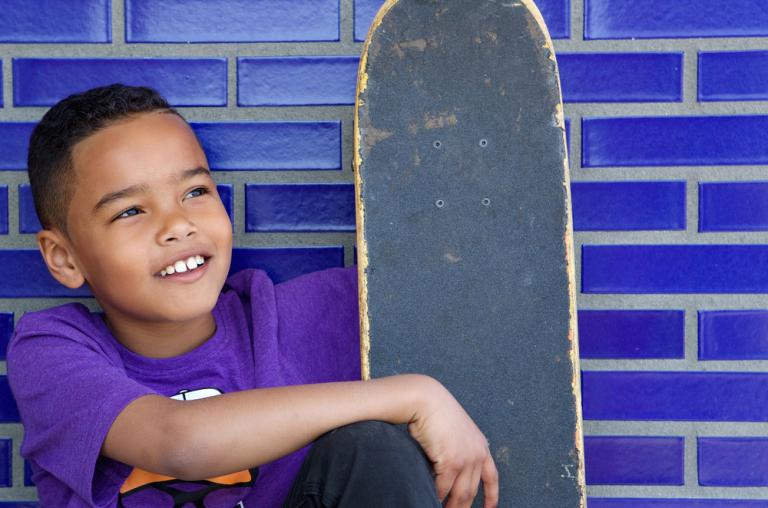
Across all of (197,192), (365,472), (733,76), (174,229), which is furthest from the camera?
(733,76)

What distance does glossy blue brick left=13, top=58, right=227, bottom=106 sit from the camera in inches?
66.8

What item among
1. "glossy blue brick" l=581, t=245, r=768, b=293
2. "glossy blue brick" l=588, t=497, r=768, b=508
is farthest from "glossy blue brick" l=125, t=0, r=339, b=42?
"glossy blue brick" l=588, t=497, r=768, b=508

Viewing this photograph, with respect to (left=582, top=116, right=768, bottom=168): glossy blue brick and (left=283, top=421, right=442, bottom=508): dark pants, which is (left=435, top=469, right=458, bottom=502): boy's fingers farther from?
(left=582, top=116, right=768, bottom=168): glossy blue brick

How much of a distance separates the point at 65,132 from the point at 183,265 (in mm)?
328

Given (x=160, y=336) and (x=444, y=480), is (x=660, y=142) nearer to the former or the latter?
(x=444, y=480)

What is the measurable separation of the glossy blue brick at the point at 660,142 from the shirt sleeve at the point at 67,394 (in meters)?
1.01

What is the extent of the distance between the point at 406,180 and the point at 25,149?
809mm

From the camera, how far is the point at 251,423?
46.1 inches

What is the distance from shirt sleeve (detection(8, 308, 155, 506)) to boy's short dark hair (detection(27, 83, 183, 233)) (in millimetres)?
214

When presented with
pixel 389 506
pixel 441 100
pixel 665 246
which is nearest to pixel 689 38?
pixel 665 246

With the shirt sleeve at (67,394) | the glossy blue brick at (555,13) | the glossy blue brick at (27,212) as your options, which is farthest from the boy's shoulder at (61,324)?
the glossy blue brick at (555,13)

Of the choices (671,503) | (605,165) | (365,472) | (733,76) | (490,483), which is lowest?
(671,503)

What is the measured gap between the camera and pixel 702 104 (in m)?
1.68

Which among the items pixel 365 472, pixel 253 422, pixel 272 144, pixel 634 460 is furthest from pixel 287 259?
pixel 634 460
